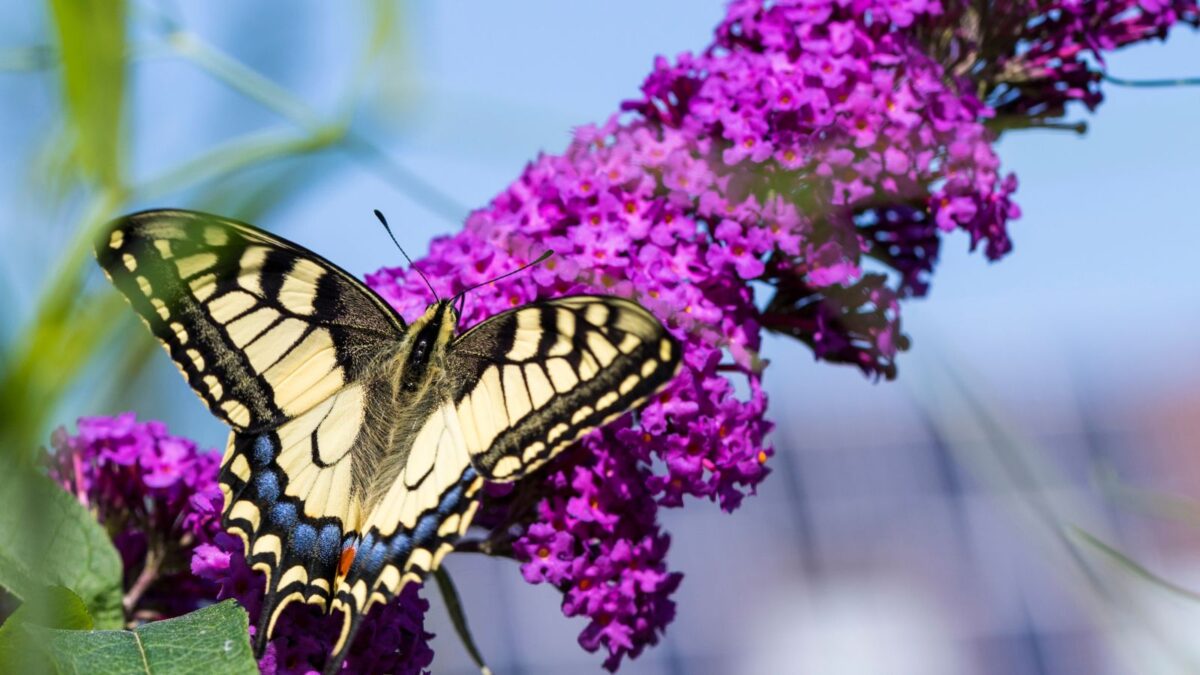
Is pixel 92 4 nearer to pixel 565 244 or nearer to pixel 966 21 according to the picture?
pixel 565 244

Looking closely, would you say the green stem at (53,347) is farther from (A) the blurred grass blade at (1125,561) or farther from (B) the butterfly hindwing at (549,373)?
(A) the blurred grass blade at (1125,561)

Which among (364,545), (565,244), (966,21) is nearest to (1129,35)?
(966,21)

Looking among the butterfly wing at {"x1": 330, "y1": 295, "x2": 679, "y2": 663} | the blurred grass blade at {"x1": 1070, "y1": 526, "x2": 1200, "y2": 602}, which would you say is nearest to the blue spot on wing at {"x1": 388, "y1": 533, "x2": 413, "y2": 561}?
the butterfly wing at {"x1": 330, "y1": 295, "x2": 679, "y2": 663}

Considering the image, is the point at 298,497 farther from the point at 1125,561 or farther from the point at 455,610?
the point at 1125,561

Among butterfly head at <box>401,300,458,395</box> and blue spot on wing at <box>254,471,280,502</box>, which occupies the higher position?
butterfly head at <box>401,300,458,395</box>

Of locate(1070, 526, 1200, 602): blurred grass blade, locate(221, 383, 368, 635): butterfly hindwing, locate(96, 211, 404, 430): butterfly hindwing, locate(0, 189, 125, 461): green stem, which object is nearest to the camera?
locate(0, 189, 125, 461): green stem

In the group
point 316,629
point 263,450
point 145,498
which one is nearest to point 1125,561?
point 316,629

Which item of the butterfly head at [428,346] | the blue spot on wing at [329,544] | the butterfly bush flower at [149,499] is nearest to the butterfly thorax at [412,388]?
the butterfly head at [428,346]

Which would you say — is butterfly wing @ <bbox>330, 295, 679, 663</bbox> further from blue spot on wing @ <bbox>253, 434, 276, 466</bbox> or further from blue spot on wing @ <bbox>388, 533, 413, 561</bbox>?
blue spot on wing @ <bbox>253, 434, 276, 466</bbox>
